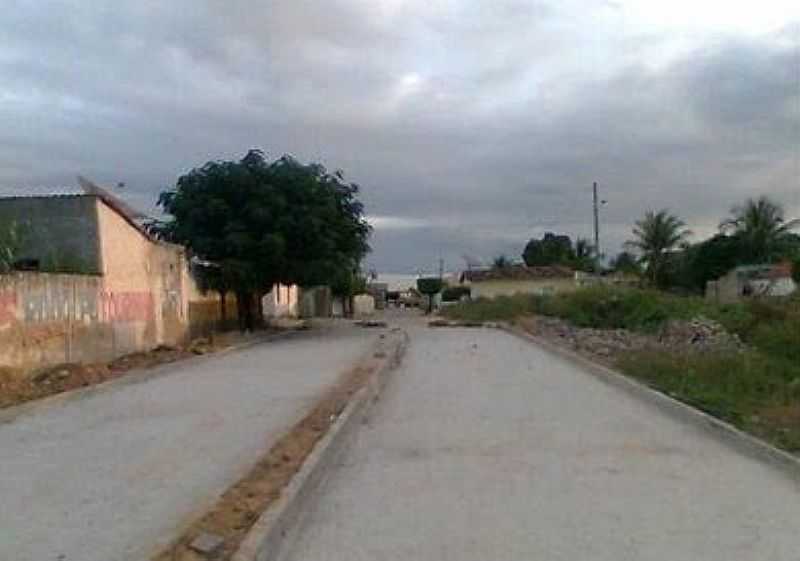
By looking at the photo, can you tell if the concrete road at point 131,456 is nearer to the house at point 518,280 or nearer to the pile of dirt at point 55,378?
the pile of dirt at point 55,378

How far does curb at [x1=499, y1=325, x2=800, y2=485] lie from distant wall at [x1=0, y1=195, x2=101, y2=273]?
1150 cm

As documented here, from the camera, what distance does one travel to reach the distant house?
176ft

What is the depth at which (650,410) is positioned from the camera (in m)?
14.4

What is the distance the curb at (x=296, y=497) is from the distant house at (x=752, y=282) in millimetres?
40952

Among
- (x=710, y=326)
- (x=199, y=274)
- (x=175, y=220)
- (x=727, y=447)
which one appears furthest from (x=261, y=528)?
(x=175, y=220)

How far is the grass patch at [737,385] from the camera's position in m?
12.2

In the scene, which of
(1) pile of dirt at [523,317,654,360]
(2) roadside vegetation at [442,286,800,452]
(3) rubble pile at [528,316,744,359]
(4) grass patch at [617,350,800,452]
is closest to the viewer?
(4) grass patch at [617,350,800,452]

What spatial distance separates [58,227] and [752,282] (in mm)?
43644

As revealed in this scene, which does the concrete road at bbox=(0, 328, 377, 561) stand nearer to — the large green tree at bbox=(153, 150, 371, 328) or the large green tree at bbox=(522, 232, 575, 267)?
the large green tree at bbox=(153, 150, 371, 328)

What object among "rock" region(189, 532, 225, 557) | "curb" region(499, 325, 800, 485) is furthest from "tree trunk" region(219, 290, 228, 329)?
"rock" region(189, 532, 225, 557)

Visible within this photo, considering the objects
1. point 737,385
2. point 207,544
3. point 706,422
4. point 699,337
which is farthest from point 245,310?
point 207,544

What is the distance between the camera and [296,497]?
8.16 metres

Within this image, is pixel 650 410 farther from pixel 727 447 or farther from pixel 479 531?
pixel 479 531

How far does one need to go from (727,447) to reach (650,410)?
3.45 meters
